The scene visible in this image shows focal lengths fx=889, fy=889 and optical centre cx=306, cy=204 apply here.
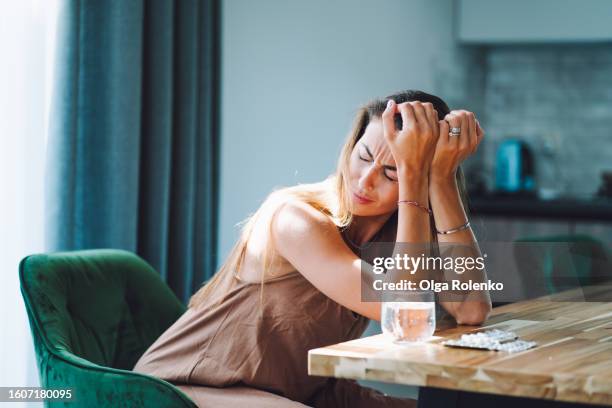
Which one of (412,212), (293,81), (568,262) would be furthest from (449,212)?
(293,81)

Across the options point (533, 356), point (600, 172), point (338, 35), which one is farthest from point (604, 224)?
point (533, 356)

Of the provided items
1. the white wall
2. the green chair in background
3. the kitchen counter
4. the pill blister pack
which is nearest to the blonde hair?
the pill blister pack

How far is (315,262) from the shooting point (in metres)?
1.68

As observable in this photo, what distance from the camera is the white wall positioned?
3658 mm

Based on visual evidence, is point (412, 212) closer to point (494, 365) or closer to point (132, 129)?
point (494, 365)

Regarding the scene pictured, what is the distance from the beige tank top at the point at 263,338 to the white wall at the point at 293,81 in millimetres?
1821

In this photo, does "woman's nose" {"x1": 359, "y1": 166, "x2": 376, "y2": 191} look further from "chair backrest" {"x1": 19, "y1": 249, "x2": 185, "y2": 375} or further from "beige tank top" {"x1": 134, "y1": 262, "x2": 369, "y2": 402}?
"chair backrest" {"x1": 19, "y1": 249, "x2": 185, "y2": 375}

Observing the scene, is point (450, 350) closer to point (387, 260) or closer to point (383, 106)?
point (387, 260)

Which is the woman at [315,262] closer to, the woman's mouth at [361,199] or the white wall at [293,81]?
the woman's mouth at [361,199]

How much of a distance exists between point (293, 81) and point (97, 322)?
2109mm

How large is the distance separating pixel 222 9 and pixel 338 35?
758mm

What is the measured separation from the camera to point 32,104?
255 centimetres

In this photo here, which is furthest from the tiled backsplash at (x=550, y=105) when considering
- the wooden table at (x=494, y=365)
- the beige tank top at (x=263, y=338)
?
the wooden table at (x=494, y=365)

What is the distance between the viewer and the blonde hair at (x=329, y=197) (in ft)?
5.95
